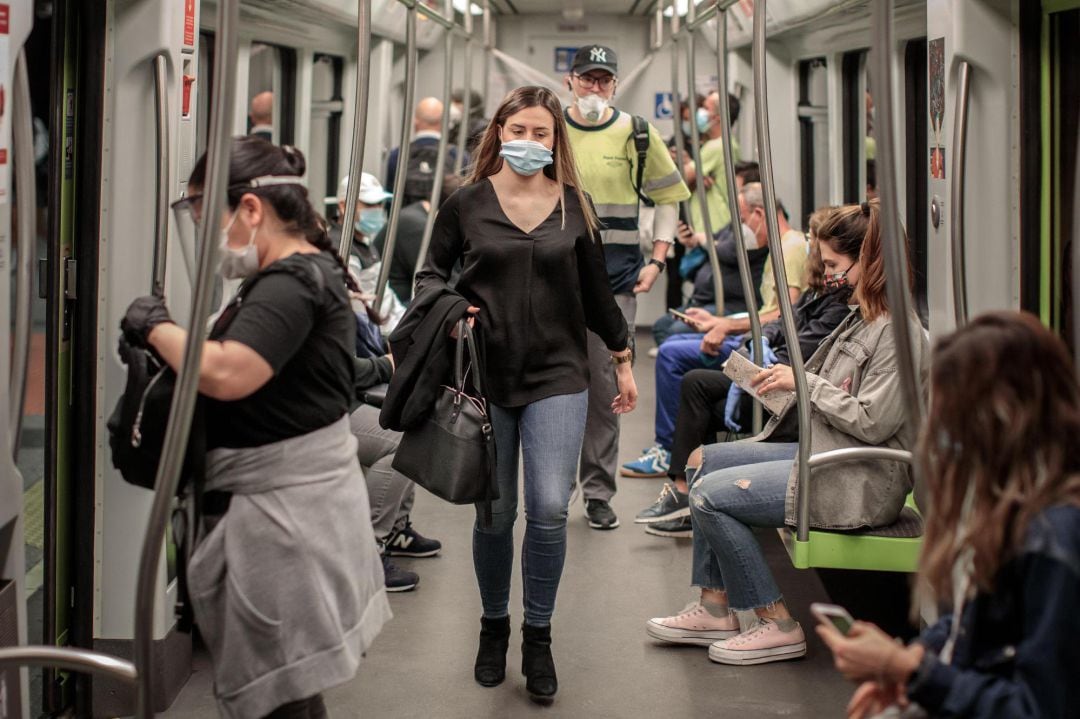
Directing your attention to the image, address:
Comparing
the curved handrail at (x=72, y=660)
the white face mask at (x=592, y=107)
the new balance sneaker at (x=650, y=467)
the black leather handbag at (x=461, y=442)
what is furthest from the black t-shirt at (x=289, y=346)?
the new balance sneaker at (x=650, y=467)

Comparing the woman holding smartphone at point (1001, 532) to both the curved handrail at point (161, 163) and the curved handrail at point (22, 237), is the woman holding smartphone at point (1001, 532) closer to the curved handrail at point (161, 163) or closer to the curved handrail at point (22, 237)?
the curved handrail at point (22, 237)

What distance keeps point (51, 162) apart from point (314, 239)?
115cm

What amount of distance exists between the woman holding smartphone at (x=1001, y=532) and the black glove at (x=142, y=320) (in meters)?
1.28

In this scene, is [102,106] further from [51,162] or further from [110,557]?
[110,557]

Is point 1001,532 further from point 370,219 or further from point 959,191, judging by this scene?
point 370,219

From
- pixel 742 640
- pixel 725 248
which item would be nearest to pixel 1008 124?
pixel 742 640

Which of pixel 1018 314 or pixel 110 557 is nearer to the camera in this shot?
pixel 1018 314

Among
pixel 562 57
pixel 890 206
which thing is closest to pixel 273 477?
pixel 890 206

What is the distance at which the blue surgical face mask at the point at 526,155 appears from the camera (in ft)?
12.0

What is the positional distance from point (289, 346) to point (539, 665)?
161 centimetres

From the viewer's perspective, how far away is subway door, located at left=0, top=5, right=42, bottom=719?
9.50 ft

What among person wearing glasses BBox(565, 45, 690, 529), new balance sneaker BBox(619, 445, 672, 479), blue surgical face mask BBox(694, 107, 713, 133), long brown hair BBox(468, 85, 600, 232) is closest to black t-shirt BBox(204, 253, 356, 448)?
long brown hair BBox(468, 85, 600, 232)

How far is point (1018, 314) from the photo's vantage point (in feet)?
6.48

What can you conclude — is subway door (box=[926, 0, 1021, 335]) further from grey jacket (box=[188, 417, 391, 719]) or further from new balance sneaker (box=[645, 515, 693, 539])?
grey jacket (box=[188, 417, 391, 719])
